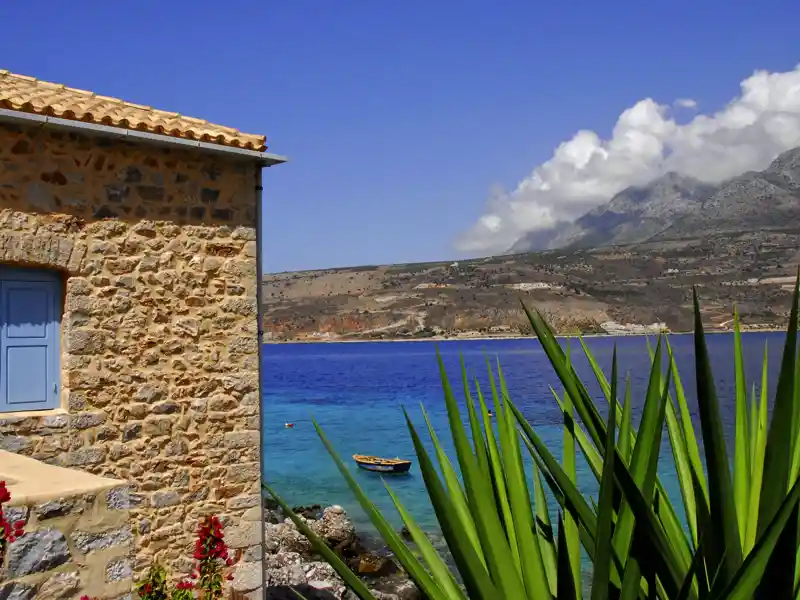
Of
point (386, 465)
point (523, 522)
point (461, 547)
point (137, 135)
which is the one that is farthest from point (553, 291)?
point (461, 547)

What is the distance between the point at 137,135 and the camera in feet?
19.0

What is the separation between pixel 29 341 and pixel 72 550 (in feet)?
9.24

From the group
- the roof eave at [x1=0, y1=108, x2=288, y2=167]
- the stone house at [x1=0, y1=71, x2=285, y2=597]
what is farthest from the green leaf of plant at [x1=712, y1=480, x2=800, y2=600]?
the roof eave at [x1=0, y1=108, x2=288, y2=167]

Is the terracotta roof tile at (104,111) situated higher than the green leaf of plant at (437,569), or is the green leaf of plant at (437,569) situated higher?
the terracotta roof tile at (104,111)

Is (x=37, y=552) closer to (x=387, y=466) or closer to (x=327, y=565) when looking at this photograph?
(x=327, y=565)

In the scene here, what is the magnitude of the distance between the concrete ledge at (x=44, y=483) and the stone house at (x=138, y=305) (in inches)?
64.7

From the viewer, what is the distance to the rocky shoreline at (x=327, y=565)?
9.55 metres

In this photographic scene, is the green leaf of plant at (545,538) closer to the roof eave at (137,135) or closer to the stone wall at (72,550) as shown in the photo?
the stone wall at (72,550)

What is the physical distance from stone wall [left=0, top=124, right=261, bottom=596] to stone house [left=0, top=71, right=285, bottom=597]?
0.03 feet

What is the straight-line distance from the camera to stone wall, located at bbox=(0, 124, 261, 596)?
18.1ft

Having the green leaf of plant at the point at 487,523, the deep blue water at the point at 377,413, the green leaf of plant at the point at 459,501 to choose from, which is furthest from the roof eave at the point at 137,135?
the green leaf of plant at the point at 487,523

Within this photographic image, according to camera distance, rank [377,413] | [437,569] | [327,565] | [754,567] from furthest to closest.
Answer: [377,413] → [327,565] → [437,569] → [754,567]

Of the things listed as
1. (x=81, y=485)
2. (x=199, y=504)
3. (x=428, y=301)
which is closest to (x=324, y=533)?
(x=199, y=504)

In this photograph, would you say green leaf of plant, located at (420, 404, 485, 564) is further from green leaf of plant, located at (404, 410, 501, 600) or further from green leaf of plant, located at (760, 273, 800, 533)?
green leaf of plant, located at (760, 273, 800, 533)
